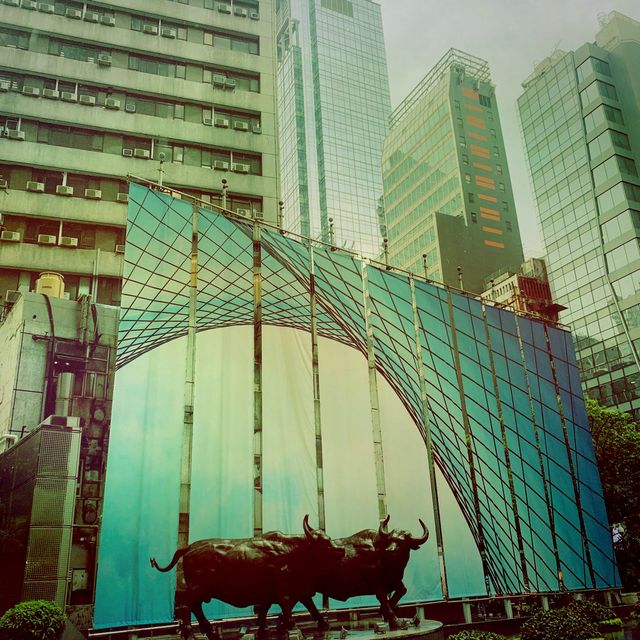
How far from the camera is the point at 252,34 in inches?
1636

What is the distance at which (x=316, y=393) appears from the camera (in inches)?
877

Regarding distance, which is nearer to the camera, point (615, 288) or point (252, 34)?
point (252, 34)

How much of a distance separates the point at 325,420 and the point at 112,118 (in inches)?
935

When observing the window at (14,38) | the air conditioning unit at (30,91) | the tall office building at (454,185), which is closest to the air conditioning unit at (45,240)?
the air conditioning unit at (30,91)

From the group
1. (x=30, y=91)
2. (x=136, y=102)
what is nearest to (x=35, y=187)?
(x=30, y=91)

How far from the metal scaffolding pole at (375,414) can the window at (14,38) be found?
1037 inches

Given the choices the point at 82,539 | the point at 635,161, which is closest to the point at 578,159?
the point at 635,161

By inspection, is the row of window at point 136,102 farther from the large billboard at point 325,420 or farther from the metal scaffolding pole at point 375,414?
the metal scaffolding pole at point 375,414

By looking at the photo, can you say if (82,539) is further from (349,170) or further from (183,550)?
(349,170)

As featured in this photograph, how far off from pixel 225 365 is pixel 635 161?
56857mm

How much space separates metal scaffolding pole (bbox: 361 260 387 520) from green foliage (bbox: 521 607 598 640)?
20.4ft

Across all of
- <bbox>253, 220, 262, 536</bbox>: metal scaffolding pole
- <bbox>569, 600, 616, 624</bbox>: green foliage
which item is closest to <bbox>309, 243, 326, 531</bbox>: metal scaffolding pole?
<bbox>253, 220, 262, 536</bbox>: metal scaffolding pole

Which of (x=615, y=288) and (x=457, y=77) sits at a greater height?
(x=457, y=77)

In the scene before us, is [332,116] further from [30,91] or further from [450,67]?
[30,91]
